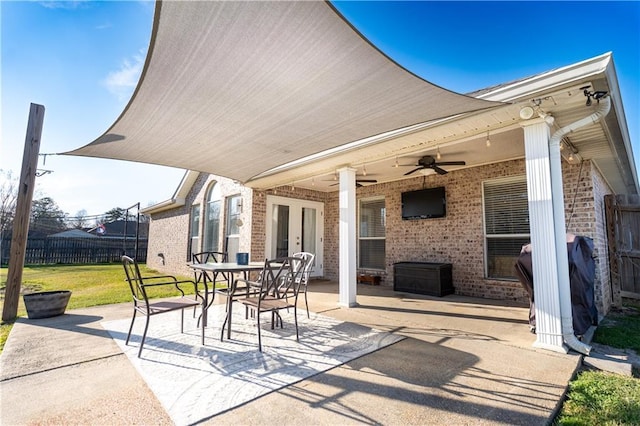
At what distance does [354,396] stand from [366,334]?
1.44 metres

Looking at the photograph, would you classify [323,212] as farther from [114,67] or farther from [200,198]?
[114,67]

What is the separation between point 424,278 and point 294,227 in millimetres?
3655

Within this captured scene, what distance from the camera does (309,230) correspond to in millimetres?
8516

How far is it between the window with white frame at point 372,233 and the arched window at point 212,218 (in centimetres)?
420

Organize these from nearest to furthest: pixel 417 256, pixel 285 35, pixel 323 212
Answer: pixel 285 35, pixel 417 256, pixel 323 212

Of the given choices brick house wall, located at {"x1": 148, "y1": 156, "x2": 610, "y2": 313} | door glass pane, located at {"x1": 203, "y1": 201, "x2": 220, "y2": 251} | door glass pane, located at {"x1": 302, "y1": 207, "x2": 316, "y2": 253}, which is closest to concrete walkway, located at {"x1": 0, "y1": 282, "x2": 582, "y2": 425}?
brick house wall, located at {"x1": 148, "y1": 156, "x2": 610, "y2": 313}

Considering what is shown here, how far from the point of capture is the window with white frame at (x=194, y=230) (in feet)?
32.4

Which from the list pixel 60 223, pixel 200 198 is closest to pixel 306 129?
pixel 200 198

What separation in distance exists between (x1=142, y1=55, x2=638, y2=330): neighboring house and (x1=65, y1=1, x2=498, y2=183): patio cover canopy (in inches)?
36.7

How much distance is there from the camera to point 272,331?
3.53 meters

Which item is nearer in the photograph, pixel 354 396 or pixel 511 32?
pixel 354 396

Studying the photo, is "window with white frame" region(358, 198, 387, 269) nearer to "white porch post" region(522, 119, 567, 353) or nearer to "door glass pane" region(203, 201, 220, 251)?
"door glass pane" region(203, 201, 220, 251)

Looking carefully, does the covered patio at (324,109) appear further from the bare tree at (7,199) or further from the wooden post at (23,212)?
the bare tree at (7,199)

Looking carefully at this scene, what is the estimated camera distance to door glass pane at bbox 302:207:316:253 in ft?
27.5
